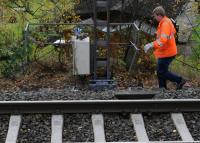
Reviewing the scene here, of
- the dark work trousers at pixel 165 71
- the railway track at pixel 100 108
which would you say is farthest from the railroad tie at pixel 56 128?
the dark work trousers at pixel 165 71

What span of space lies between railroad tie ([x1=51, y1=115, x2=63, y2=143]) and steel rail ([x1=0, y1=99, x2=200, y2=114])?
18 centimetres

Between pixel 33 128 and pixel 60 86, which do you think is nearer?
pixel 33 128

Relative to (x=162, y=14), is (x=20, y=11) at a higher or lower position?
lower

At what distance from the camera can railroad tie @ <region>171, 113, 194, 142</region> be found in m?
6.71

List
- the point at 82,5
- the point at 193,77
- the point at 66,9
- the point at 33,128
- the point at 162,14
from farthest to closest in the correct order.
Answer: the point at 82,5
the point at 66,9
the point at 193,77
the point at 162,14
the point at 33,128

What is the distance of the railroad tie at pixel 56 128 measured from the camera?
663 cm

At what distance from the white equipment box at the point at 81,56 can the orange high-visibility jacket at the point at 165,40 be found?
1.36m

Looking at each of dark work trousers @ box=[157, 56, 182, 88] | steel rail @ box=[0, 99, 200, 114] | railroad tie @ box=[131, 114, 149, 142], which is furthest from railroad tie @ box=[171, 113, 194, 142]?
dark work trousers @ box=[157, 56, 182, 88]

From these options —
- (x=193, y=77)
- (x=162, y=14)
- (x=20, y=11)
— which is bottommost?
(x=193, y=77)

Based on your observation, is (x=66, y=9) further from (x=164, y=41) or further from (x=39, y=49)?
(x=164, y=41)

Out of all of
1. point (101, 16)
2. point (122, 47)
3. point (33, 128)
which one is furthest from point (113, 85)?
point (101, 16)

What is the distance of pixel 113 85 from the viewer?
9.78 metres

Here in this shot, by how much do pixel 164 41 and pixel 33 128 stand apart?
3.44 metres

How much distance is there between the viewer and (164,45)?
380 inches
